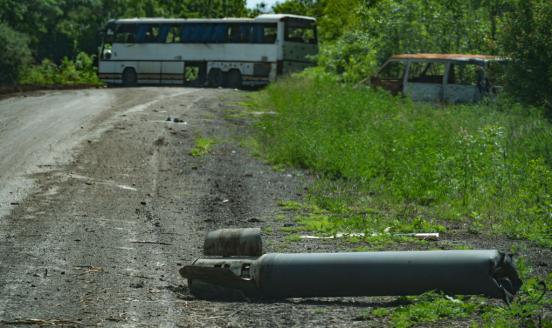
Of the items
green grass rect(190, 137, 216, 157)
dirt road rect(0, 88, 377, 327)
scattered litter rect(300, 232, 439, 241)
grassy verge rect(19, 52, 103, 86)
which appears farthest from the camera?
grassy verge rect(19, 52, 103, 86)

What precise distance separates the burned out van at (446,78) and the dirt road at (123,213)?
15.3 ft

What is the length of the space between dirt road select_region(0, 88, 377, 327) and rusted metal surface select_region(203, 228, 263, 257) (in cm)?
41

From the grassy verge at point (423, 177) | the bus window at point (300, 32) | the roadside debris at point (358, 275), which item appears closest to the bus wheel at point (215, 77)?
the bus window at point (300, 32)

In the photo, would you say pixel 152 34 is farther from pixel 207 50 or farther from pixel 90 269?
pixel 90 269

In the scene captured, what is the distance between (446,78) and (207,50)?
20704 mm

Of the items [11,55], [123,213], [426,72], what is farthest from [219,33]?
[123,213]

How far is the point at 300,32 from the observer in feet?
144

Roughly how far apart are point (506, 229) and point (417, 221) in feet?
3.35

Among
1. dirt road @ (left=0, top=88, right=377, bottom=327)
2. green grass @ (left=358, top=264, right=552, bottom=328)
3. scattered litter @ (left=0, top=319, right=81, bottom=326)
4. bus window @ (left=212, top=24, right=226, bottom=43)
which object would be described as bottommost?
dirt road @ (left=0, top=88, right=377, bottom=327)

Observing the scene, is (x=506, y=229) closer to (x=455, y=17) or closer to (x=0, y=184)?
(x=0, y=184)

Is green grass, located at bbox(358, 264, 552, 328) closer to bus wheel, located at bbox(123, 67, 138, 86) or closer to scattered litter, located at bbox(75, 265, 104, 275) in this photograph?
scattered litter, located at bbox(75, 265, 104, 275)

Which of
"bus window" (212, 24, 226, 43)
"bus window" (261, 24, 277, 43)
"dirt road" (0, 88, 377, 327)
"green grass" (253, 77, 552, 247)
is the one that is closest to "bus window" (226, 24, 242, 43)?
"bus window" (212, 24, 226, 43)

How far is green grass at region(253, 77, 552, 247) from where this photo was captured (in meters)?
12.7

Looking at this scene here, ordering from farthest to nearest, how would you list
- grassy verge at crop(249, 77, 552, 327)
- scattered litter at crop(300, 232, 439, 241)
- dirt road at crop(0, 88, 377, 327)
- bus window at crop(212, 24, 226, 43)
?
bus window at crop(212, 24, 226, 43)
scattered litter at crop(300, 232, 439, 241)
grassy verge at crop(249, 77, 552, 327)
dirt road at crop(0, 88, 377, 327)
